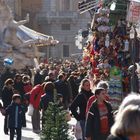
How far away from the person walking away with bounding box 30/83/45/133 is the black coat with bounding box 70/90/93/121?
4.01 m

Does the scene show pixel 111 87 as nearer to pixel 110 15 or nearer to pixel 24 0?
pixel 110 15

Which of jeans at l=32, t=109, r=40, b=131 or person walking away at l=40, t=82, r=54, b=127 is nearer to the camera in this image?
person walking away at l=40, t=82, r=54, b=127

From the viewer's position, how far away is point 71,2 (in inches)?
2827

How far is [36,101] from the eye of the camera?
15.8 m

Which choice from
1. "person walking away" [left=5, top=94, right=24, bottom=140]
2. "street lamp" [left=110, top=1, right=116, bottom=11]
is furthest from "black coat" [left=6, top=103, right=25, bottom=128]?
"street lamp" [left=110, top=1, right=116, bottom=11]

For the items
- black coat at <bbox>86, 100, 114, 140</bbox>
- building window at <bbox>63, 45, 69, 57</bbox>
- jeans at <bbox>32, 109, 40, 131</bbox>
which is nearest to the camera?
black coat at <bbox>86, 100, 114, 140</bbox>

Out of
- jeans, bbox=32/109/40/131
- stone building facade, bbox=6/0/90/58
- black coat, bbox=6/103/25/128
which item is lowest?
jeans, bbox=32/109/40/131

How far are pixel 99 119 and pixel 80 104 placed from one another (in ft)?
7.53

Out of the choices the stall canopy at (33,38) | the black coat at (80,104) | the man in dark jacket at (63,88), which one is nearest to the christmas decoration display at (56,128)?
the black coat at (80,104)

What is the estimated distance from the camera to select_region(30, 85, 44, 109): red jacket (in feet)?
51.0

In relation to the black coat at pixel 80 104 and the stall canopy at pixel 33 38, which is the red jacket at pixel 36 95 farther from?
the stall canopy at pixel 33 38

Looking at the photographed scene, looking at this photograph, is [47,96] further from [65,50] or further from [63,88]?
[65,50]

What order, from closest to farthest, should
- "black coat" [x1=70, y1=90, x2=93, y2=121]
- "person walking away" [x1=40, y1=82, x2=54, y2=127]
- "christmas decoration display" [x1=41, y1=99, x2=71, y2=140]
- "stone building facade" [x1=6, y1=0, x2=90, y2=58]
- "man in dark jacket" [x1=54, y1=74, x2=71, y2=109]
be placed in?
"christmas decoration display" [x1=41, y1=99, x2=71, y2=140] → "black coat" [x1=70, y1=90, x2=93, y2=121] → "person walking away" [x1=40, y1=82, x2=54, y2=127] → "man in dark jacket" [x1=54, y1=74, x2=71, y2=109] → "stone building facade" [x1=6, y1=0, x2=90, y2=58]

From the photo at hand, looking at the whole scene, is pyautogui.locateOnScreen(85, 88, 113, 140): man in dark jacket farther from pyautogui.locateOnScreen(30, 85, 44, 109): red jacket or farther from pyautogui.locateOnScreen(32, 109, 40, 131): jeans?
pyautogui.locateOnScreen(32, 109, 40, 131): jeans
